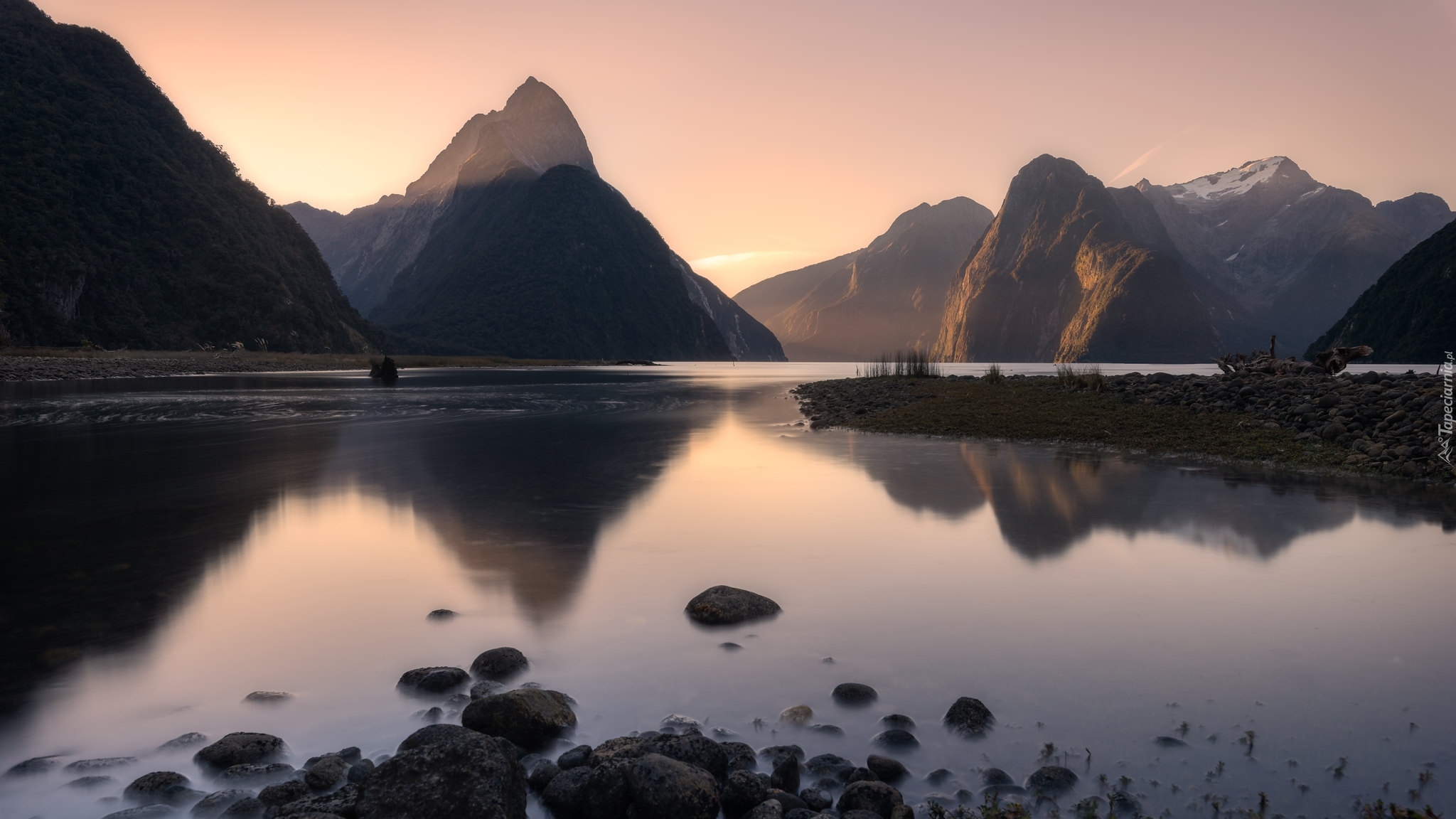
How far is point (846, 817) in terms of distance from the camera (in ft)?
14.3

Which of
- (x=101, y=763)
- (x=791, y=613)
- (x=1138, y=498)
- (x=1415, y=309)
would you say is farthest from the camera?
(x=1415, y=309)

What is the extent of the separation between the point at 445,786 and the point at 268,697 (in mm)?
2828

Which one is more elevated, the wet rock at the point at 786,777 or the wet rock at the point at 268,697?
the wet rock at the point at 786,777

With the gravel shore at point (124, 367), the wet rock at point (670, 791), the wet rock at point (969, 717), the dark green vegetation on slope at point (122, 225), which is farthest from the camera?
the dark green vegetation on slope at point (122, 225)

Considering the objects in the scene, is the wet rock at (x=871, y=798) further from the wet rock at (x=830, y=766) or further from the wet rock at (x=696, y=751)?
the wet rock at (x=696, y=751)

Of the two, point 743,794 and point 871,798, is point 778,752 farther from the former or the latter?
point 871,798

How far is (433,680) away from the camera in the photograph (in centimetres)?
646

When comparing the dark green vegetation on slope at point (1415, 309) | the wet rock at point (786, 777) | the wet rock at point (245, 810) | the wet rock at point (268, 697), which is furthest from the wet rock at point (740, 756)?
the dark green vegetation on slope at point (1415, 309)

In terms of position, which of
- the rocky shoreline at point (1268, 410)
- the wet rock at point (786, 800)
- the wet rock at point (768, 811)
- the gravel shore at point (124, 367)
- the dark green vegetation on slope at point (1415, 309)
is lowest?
the gravel shore at point (124, 367)

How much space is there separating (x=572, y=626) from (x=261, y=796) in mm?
3492

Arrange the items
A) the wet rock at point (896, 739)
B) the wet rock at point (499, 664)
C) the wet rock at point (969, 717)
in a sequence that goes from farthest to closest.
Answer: the wet rock at point (499, 664) < the wet rock at point (969, 717) < the wet rock at point (896, 739)

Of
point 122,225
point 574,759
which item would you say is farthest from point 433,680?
point 122,225

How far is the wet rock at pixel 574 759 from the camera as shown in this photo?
5125mm

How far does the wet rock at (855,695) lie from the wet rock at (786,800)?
1.55 m
